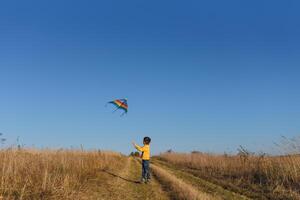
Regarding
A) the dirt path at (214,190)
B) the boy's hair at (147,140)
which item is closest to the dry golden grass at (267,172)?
the dirt path at (214,190)

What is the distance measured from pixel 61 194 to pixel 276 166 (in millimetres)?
11384

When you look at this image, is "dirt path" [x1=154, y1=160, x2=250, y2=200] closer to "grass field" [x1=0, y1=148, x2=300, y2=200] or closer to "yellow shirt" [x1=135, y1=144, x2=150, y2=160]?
"grass field" [x1=0, y1=148, x2=300, y2=200]

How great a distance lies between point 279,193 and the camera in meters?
9.59

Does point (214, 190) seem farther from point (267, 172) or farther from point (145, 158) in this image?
point (267, 172)

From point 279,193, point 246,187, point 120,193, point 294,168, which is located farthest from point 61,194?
point 294,168

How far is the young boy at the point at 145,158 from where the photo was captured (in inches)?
476

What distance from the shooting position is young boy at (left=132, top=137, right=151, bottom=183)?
12.1 metres

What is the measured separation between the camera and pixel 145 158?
12484 millimetres

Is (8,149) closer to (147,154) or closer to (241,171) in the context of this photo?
(147,154)

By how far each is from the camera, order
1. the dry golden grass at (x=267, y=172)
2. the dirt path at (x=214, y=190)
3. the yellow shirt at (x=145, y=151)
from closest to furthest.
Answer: the dirt path at (x=214, y=190) < the dry golden grass at (x=267, y=172) < the yellow shirt at (x=145, y=151)

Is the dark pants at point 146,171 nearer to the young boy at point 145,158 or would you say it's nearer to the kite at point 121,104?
the young boy at point 145,158

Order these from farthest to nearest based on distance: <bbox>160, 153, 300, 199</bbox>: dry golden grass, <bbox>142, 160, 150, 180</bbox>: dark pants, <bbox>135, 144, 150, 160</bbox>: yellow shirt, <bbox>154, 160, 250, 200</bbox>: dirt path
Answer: <bbox>135, 144, 150, 160</bbox>: yellow shirt, <bbox>142, 160, 150, 180</bbox>: dark pants, <bbox>160, 153, 300, 199</bbox>: dry golden grass, <bbox>154, 160, 250, 200</bbox>: dirt path

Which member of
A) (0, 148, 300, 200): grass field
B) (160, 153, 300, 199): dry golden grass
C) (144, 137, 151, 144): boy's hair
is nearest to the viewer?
(0, 148, 300, 200): grass field

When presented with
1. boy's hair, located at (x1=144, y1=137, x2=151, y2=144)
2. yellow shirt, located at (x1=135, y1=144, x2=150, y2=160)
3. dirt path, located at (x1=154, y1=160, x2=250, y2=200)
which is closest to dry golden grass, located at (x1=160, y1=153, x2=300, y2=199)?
dirt path, located at (x1=154, y1=160, x2=250, y2=200)
